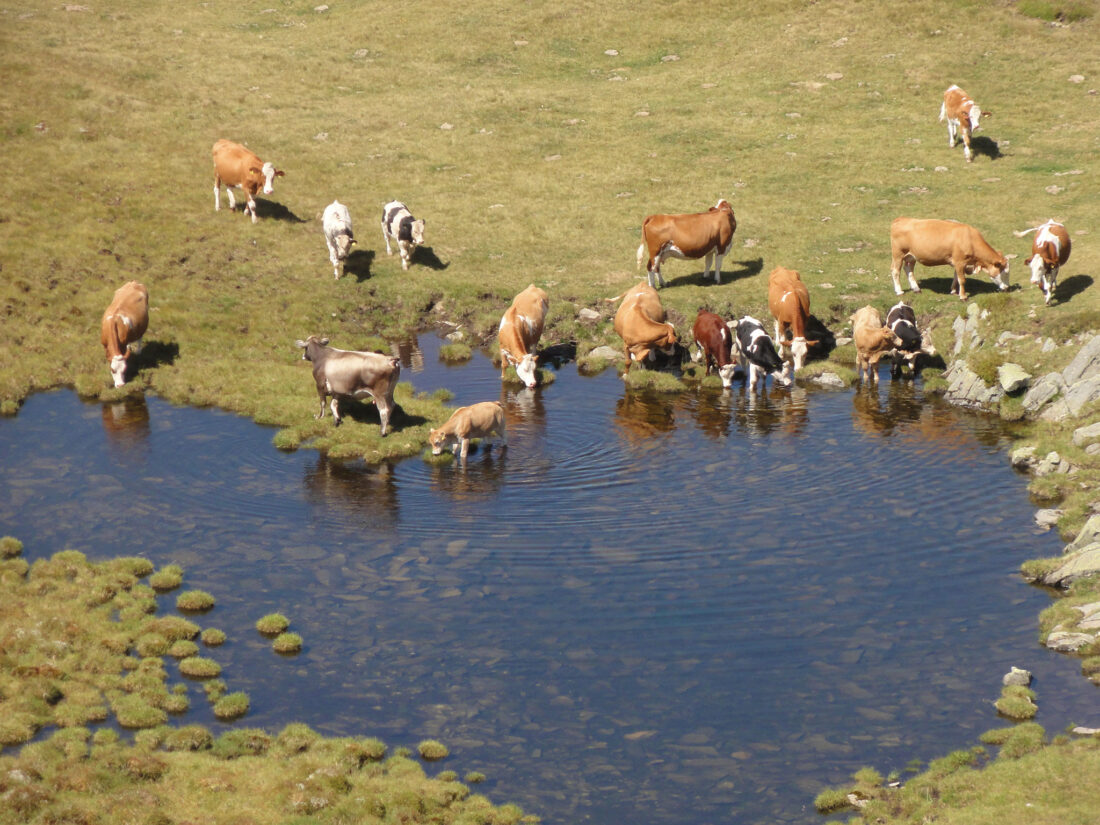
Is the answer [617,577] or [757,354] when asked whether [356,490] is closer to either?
[617,577]

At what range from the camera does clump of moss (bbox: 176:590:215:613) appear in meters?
20.0

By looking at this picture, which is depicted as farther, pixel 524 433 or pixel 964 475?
pixel 524 433

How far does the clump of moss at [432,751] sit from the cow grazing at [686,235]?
22.5 meters

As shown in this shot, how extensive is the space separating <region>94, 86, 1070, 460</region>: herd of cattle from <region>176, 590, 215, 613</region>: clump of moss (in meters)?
8.17

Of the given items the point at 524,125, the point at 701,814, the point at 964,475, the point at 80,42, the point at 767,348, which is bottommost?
the point at 701,814

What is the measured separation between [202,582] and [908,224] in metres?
23.7

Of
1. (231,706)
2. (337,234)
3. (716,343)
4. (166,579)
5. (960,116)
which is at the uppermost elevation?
(960,116)

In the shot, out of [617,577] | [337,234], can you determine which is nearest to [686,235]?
[337,234]

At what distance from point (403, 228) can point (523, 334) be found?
7805 millimetres

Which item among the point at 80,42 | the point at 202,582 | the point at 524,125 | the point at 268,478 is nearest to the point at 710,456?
the point at 268,478

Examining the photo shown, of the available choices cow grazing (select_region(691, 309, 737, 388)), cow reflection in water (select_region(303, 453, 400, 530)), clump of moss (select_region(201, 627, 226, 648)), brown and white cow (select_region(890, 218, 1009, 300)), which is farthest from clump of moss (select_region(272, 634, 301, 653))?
brown and white cow (select_region(890, 218, 1009, 300))

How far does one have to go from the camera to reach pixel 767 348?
30.9 m

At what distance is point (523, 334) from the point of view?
3253 centimetres

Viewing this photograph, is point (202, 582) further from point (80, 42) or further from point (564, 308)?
point (80, 42)
